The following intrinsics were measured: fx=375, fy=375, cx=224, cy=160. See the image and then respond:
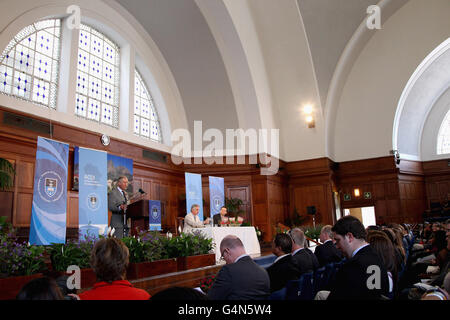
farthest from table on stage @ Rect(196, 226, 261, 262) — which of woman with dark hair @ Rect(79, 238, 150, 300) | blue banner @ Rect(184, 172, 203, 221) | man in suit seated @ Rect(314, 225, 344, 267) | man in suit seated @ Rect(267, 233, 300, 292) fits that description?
woman with dark hair @ Rect(79, 238, 150, 300)

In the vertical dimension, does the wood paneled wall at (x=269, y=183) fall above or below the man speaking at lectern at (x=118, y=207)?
above

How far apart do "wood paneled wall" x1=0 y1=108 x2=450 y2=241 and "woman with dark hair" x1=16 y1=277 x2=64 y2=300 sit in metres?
6.84

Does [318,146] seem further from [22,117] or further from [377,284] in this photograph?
[377,284]

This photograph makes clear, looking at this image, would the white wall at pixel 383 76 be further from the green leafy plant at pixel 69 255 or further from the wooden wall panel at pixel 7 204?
the green leafy plant at pixel 69 255

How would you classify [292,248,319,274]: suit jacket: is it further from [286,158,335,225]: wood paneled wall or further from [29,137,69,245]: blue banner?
[286,158,335,225]: wood paneled wall

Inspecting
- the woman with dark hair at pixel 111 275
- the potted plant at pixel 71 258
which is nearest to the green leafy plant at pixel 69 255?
the potted plant at pixel 71 258

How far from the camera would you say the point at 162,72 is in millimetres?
13180

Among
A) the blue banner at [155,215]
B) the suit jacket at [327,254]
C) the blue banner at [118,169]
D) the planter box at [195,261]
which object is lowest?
the planter box at [195,261]

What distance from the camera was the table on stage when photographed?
7.50 m

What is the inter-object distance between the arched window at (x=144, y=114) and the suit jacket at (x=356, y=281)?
1011 centimetres

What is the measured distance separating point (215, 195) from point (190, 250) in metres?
5.64

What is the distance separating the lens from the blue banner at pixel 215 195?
11615mm
